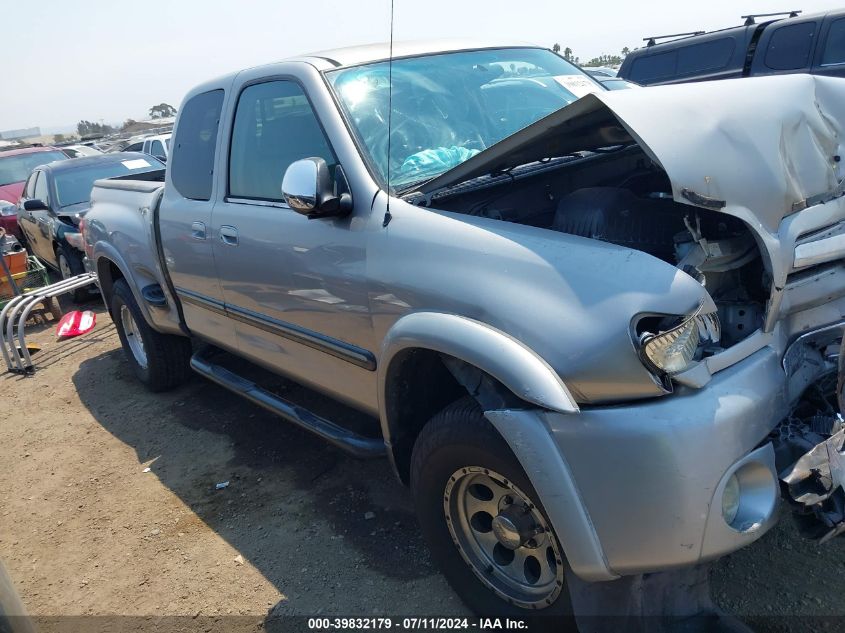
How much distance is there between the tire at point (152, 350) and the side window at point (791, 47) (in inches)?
340

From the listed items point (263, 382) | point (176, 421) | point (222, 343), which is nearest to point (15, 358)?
point (176, 421)

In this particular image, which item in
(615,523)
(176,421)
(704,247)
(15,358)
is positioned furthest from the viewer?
(15,358)

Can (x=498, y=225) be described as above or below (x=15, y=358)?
above

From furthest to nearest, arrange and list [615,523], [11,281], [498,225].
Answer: [11,281] → [498,225] → [615,523]

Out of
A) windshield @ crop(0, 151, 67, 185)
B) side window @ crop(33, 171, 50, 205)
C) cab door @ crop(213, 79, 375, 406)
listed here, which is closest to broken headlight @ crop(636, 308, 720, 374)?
cab door @ crop(213, 79, 375, 406)

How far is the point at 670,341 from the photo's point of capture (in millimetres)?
1939

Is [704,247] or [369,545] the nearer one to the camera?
[704,247]

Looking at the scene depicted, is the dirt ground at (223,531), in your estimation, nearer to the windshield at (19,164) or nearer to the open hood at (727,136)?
the open hood at (727,136)

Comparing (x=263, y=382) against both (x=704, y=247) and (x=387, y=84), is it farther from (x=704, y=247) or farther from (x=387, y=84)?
(x=704, y=247)

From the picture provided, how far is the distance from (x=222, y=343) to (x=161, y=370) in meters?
1.37

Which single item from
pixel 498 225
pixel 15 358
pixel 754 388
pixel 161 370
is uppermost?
pixel 498 225

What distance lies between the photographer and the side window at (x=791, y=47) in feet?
30.5

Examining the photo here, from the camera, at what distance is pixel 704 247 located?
2.19m

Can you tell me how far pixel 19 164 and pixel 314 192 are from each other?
12.9 meters
